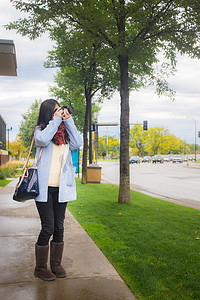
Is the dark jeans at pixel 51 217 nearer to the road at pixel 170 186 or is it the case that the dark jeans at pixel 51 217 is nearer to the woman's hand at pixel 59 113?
the woman's hand at pixel 59 113

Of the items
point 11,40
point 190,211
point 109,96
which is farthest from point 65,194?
point 109,96

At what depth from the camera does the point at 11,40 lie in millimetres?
13383

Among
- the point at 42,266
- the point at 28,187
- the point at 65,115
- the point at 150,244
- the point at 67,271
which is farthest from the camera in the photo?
the point at 150,244

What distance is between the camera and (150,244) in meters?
5.51

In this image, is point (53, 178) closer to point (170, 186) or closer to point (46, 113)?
point (46, 113)

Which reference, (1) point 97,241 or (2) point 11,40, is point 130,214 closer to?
(1) point 97,241

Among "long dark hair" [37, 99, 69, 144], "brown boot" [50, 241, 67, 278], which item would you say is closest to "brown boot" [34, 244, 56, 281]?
"brown boot" [50, 241, 67, 278]

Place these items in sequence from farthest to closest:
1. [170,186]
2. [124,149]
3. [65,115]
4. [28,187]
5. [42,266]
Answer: [170,186] < [124,149] < [65,115] < [42,266] < [28,187]

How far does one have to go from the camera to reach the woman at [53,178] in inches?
149

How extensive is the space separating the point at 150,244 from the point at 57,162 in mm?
2420

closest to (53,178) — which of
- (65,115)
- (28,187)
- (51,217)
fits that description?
(28,187)

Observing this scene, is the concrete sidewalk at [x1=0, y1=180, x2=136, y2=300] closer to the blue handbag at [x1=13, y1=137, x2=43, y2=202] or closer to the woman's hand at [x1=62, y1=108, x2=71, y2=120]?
the blue handbag at [x1=13, y1=137, x2=43, y2=202]

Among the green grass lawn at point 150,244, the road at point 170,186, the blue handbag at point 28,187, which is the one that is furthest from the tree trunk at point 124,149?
the blue handbag at point 28,187

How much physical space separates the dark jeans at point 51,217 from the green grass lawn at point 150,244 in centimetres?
94
